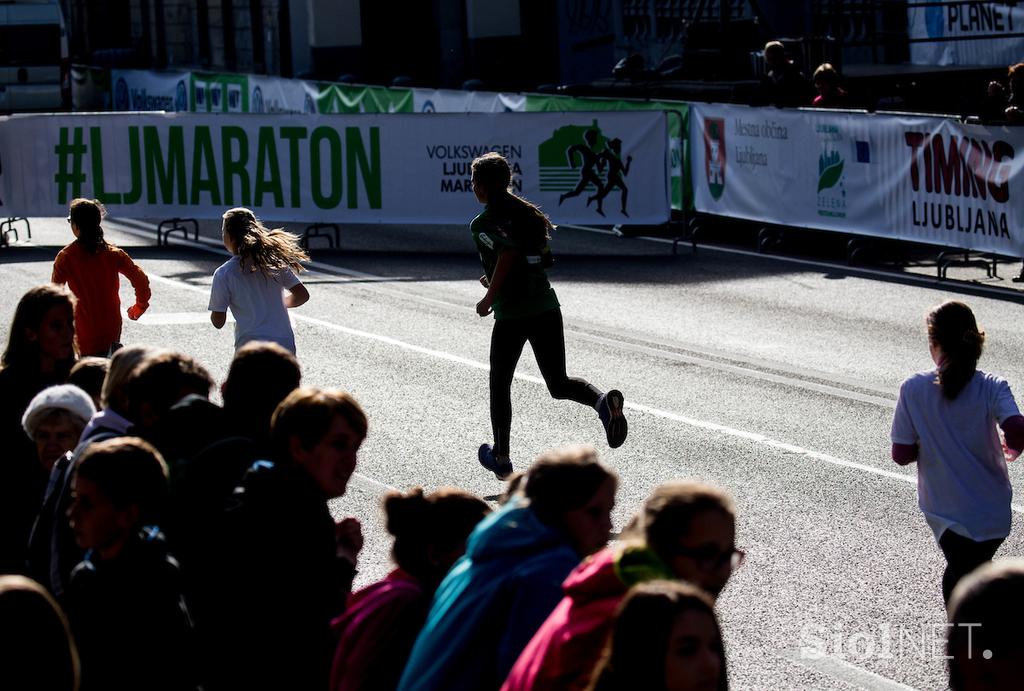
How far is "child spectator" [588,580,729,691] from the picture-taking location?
128 inches

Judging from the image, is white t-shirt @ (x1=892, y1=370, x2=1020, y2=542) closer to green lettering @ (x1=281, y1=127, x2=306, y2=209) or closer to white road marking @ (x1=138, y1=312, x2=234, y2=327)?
white road marking @ (x1=138, y1=312, x2=234, y2=327)

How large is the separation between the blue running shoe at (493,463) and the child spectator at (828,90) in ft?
36.2

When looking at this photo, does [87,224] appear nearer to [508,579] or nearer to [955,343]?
[955,343]

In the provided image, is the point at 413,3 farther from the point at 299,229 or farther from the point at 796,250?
the point at 796,250

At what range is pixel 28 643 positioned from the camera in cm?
335

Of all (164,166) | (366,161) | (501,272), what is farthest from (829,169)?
(501,272)

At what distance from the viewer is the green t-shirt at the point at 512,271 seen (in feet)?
31.8

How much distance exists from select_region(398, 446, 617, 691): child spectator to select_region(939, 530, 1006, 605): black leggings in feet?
9.25

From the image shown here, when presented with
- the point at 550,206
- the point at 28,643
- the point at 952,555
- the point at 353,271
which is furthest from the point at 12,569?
the point at 550,206

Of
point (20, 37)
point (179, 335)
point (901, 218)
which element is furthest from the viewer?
point (20, 37)

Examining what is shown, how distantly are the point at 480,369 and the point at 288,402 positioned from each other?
→ 8358mm

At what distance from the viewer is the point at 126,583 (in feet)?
13.9

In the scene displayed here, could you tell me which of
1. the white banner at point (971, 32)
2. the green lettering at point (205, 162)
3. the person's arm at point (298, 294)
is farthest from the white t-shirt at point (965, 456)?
the white banner at point (971, 32)


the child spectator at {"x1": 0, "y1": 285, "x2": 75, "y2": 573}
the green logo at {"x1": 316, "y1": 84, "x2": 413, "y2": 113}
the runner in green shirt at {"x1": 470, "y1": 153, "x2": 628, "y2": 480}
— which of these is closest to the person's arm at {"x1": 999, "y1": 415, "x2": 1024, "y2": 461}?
the runner in green shirt at {"x1": 470, "y1": 153, "x2": 628, "y2": 480}
